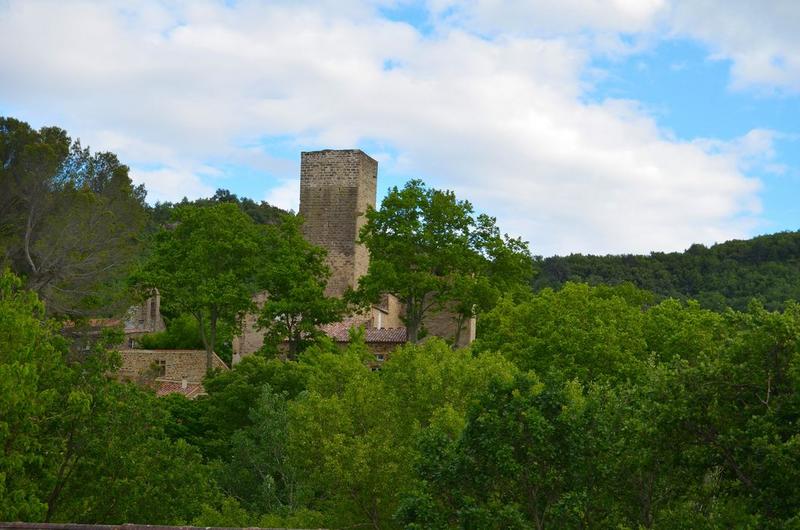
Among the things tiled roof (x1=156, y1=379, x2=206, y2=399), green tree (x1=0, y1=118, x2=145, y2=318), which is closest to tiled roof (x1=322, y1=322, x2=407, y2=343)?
tiled roof (x1=156, y1=379, x2=206, y2=399)

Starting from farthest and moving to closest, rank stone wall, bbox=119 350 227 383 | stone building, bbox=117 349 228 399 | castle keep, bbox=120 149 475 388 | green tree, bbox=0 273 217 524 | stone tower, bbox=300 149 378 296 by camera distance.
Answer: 1. stone tower, bbox=300 149 378 296
2. castle keep, bbox=120 149 475 388
3. stone wall, bbox=119 350 227 383
4. stone building, bbox=117 349 228 399
5. green tree, bbox=0 273 217 524

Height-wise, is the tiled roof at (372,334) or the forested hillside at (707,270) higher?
the forested hillside at (707,270)

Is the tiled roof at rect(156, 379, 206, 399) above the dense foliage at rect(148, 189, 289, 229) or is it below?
below

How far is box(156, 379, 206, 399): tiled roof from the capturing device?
44.9m

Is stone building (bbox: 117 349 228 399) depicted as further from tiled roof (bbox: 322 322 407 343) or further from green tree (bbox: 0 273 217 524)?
green tree (bbox: 0 273 217 524)

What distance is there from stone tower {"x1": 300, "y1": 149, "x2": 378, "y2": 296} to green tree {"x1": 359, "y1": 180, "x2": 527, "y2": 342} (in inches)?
392

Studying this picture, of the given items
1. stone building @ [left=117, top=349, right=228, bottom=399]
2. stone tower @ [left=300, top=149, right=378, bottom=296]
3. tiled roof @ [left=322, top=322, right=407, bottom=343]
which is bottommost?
stone building @ [left=117, top=349, right=228, bottom=399]

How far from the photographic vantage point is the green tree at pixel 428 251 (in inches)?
1730

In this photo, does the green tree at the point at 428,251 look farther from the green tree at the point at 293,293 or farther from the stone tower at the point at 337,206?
the stone tower at the point at 337,206

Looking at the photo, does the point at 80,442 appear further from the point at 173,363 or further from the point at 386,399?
the point at 173,363

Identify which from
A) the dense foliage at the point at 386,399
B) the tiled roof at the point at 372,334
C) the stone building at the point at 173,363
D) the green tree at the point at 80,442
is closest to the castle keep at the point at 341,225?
the tiled roof at the point at 372,334

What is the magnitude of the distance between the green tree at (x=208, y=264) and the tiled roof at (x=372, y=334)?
4.57 metres

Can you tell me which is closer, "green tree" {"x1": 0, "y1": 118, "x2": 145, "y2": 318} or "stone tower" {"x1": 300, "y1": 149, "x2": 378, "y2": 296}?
"green tree" {"x1": 0, "y1": 118, "x2": 145, "y2": 318}

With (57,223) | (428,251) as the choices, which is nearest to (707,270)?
(428,251)
